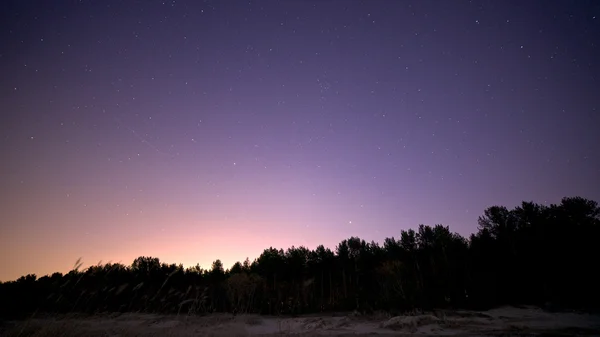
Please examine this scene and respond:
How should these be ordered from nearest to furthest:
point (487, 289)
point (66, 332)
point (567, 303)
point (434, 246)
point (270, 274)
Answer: point (66, 332)
point (567, 303)
point (487, 289)
point (434, 246)
point (270, 274)

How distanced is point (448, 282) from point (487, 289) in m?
4.84

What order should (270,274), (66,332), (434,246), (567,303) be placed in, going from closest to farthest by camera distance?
(66,332)
(567,303)
(434,246)
(270,274)

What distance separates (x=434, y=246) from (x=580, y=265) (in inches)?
1143

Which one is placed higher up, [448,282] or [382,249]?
[382,249]

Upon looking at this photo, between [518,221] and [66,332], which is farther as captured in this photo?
[518,221]

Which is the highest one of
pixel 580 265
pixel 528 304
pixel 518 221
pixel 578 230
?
pixel 518 221

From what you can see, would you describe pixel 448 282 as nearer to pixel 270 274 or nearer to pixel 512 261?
pixel 512 261

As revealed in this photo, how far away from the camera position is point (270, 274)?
6575 cm

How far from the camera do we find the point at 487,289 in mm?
34031

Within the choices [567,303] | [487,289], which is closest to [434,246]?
[487,289]

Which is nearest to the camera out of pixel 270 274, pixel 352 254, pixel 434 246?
pixel 434 246

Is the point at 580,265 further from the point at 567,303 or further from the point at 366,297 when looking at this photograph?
the point at 366,297

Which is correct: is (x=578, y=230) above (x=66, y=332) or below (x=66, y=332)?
above

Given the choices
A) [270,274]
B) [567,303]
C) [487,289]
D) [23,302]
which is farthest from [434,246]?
[23,302]
